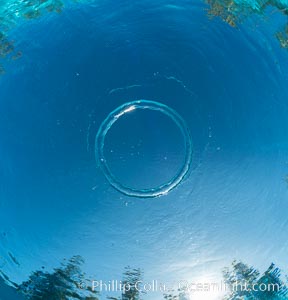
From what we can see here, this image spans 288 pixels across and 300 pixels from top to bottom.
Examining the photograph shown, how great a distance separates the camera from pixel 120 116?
5.15 meters

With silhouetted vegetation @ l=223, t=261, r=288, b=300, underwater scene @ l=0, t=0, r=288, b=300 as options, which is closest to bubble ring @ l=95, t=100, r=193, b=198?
underwater scene @ l=0, t=0, r=288, b=300

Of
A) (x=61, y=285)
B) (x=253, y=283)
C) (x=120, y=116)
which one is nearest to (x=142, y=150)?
(x=120, y=116)

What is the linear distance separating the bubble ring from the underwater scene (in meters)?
0.02

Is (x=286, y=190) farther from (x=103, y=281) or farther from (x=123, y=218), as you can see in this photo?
(x=103, y=281)

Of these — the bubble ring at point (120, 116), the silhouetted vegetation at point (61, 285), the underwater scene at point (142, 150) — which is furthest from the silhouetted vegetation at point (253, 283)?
the silhouetted vegetation at point (61, 285)

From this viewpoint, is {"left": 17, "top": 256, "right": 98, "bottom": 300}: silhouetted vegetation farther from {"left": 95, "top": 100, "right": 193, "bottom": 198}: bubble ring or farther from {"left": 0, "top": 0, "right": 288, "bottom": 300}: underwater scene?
{"left": 95, "top": 100, "right": 193, "bottom": 198}: bubble ring

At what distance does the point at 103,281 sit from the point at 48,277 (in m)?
1.03

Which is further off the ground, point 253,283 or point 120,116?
point 120,116

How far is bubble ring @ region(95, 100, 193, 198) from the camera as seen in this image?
5.10 meters

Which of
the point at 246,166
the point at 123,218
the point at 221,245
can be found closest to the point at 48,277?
the point at 123,218

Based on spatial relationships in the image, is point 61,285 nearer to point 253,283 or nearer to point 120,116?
point 120,116

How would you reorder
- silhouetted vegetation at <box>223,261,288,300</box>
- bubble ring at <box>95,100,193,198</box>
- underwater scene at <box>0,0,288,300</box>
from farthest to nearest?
silhouetted vegetation at <box>223,261,288,300</box>, bubble ring at <box>95,100,193,198</box>, underwater scene at <box>0,0,288,300</box>

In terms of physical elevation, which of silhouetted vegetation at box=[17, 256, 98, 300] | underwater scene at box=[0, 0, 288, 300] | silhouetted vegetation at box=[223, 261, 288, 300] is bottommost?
silhouetted vegetation at box=[17, 256, 98, 300]

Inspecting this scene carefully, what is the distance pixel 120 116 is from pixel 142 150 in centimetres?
68
